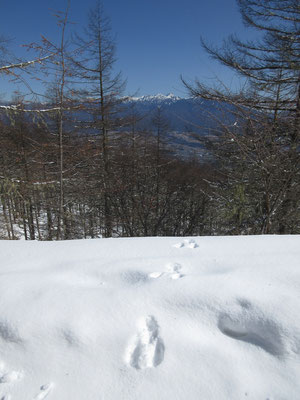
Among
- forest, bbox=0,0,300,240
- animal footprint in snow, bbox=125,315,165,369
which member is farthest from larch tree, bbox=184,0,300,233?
animal footprint in snow, bbox=125,315,165,369

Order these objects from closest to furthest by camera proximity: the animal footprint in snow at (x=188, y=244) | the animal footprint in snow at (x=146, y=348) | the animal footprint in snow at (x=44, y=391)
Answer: the animal footprint in snow at (x=44, y=391) < the animal footprint in snow at (x=146, y=348) < the animal footprint in snow at (x=188, y=244)

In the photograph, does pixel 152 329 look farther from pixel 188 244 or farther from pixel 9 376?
pixel 188 244

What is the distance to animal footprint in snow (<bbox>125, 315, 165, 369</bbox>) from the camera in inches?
44.1

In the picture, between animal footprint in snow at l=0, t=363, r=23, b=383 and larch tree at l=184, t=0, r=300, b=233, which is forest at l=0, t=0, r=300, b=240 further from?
animal footprint in snow at l=0, t=363, r=23, b=383

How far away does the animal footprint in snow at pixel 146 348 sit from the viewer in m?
1.12

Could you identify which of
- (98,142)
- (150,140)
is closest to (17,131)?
(98,142)

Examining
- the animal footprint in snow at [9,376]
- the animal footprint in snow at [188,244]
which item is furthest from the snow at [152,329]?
the animal footprint in snow at [188,244]

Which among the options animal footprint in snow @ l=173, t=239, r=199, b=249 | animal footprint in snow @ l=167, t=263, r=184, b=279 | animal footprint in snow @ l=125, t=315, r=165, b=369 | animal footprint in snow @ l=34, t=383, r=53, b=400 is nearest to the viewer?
animal footprint in snow @ l=34, t=383, r=53, b=400

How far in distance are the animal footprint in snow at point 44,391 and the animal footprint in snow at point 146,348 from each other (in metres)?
0.39

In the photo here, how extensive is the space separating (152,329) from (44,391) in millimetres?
609

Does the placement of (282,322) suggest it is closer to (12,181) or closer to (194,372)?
(194,372)

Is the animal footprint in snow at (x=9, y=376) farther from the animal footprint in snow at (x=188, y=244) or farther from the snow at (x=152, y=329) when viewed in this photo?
the animal footprint in snow at (x=188, y=244)

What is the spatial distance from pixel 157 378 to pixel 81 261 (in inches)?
47.8

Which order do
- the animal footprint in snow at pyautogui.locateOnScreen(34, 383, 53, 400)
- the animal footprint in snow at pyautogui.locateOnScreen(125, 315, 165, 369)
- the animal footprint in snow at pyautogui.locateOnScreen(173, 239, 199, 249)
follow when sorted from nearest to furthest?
1. the animal footprint in snow at pyautogui.locateOnScreen(34, 383, 53, 400)
2. the animal footprint in snow at pyautogui.locateOnScreen(125, 315, 165, 369)
3. the animal footprint in snow at pyautogui.locateOnScreen(173, 239, 199, 249)
